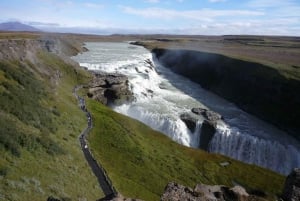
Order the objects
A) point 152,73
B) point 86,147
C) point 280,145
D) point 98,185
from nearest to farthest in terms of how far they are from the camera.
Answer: point 98,185 < point 86,147 < point 280,145 < point 152,73

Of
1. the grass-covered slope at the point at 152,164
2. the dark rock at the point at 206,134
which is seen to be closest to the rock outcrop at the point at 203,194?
the grass-covered slope at the point at 152,164

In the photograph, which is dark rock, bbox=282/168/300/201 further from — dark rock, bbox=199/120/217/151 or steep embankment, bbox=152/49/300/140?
steep embankment, bbox=152/49/300/140

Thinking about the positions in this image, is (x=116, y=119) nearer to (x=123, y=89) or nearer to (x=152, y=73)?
(x=123, y=89)

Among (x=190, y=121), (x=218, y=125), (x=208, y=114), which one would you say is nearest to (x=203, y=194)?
(x=190, y=121)

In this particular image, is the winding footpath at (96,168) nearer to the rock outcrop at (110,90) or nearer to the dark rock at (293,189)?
the dark rock at (293,189)

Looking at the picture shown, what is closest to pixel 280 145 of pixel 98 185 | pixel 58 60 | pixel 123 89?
pixel 123 89

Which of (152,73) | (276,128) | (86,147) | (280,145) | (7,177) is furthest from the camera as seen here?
(152,73)

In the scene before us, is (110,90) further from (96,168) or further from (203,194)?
(203,194)
